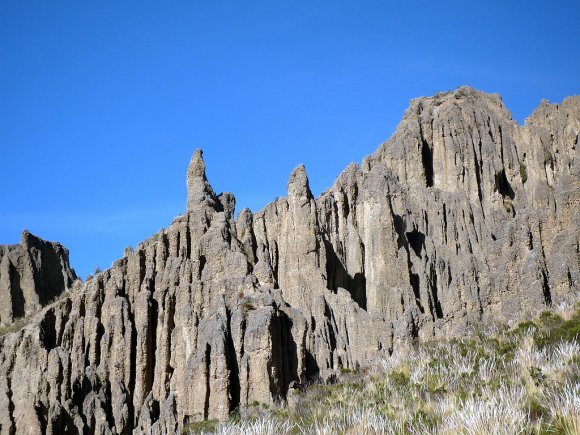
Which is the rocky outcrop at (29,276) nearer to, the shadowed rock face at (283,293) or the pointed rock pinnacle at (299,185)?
the shadowed rock face at (283,293)

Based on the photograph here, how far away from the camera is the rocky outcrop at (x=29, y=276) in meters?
82.8

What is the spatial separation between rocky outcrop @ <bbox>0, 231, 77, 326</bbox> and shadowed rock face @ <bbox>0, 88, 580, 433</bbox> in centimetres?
1723

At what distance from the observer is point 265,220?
250ft

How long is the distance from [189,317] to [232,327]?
23.1ft

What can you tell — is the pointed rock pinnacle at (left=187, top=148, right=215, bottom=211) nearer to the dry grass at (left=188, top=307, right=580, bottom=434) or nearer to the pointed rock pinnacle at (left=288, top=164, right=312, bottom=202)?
the pointed rock pinnacle at (left=288, top=164, right=312, bottom=202)

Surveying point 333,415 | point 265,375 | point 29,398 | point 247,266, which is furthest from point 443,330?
point 333,415

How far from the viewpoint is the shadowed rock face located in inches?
2085

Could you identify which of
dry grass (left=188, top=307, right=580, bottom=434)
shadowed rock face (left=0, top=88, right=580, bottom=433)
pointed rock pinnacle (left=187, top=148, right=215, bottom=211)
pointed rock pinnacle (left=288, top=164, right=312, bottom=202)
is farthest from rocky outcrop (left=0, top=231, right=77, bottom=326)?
dry grass (left=188, top=307, right=580, bottom=434)

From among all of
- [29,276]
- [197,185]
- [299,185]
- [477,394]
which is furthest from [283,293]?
[477,394]

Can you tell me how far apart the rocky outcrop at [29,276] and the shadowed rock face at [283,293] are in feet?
56.5

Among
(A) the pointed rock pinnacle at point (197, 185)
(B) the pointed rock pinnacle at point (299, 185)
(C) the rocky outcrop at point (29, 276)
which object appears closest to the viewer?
(B) the pointed rock pinnacle at point (299, 185)

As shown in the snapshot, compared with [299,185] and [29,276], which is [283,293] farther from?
[29,276]

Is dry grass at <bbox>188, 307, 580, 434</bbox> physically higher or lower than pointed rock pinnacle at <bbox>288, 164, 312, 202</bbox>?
lower

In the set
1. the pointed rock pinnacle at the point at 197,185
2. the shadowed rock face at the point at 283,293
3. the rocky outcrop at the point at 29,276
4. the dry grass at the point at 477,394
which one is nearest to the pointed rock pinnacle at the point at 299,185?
the shadowed rock face at the point at 283,293
